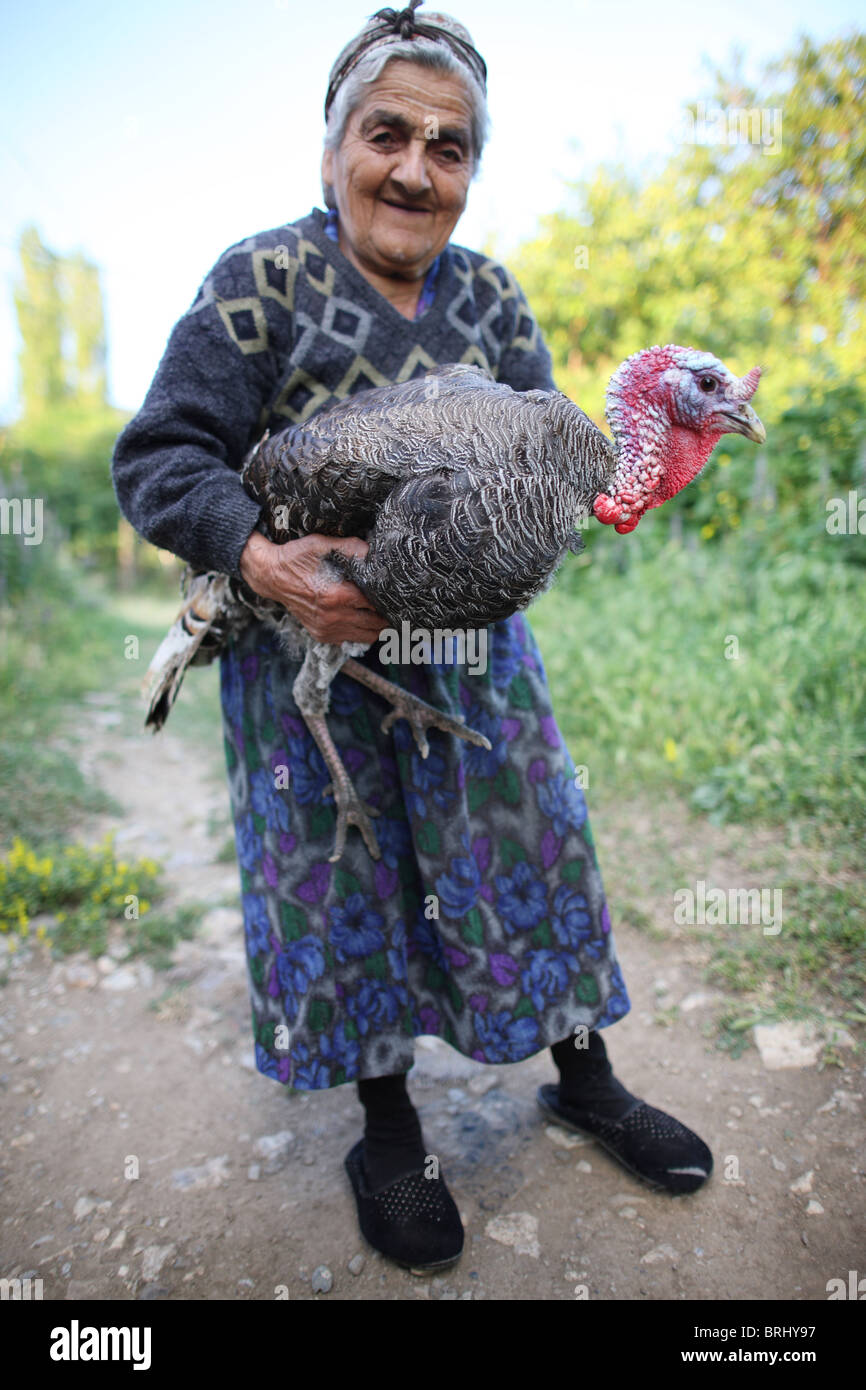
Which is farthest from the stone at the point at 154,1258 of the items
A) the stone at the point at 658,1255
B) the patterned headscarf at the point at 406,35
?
the patterned headscarf at the point at 406,35

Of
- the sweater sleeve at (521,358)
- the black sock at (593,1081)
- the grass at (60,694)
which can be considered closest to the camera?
the sweater sleeve at (521,358)

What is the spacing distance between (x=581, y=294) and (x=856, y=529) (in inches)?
181

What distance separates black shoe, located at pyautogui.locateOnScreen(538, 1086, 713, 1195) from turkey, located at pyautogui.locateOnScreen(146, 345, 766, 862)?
135 cm

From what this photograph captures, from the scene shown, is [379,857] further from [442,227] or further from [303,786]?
[442,227]

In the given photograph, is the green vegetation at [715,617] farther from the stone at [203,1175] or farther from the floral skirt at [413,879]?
the stone at [203,1175]

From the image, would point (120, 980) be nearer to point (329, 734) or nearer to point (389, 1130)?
point (389, 1130)

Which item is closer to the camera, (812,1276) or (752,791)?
(812,1276)

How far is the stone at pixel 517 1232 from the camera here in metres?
1.75

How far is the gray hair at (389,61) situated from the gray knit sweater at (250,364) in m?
0.18

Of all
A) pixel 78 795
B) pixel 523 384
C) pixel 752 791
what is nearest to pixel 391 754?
pixel 523 384

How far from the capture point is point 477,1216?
1849mm

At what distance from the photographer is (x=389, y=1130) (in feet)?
6.17

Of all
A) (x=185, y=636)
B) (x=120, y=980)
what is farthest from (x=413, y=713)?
(x=120, y=980)

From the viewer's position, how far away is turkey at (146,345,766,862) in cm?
131
